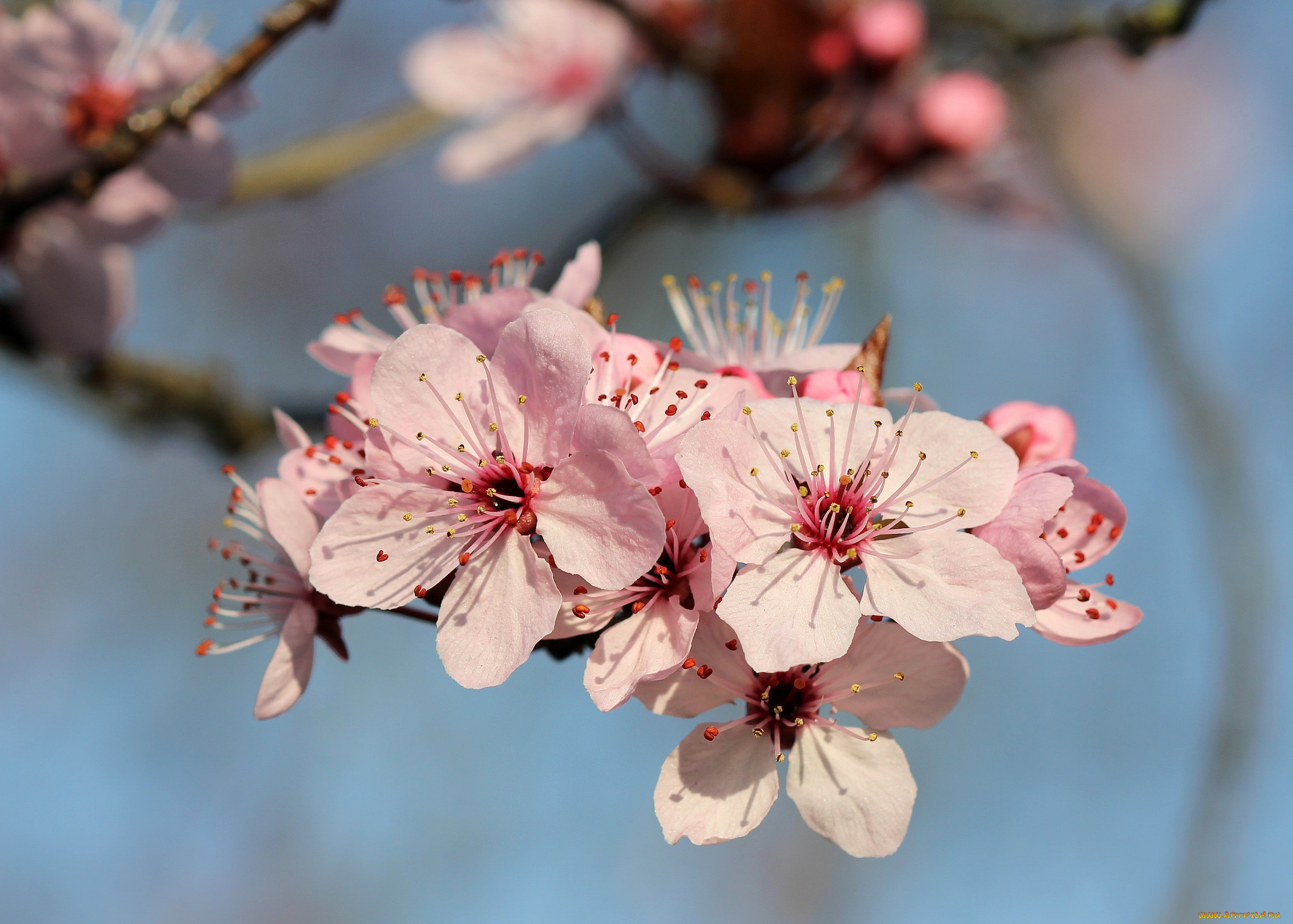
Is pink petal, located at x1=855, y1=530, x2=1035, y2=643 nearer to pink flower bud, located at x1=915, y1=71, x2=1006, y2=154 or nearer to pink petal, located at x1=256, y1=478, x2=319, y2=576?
pink petal, located at x1=256, y1=478, x2=319, y2=576

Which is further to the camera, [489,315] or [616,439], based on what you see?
[489,315]

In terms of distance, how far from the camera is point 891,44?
3.22 metres

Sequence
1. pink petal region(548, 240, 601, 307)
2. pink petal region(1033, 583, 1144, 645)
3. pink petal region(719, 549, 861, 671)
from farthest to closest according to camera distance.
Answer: pink petal region(548, 240, 601, 307), pink petal region(1033, 583, 1144, 645), pink petal region(719, 549, 861, 671)

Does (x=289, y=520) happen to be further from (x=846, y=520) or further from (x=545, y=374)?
(x=846, y=520)

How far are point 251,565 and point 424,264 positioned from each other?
4.35 m

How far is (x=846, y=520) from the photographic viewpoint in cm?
123

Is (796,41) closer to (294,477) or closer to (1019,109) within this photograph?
(1019,109)

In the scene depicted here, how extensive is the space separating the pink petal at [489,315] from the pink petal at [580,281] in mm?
103

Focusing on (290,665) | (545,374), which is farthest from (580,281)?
(290,665)

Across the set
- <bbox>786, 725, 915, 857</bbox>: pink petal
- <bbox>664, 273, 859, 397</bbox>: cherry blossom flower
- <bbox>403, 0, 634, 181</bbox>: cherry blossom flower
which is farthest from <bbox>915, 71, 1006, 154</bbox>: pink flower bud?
<bbox>786, 725, 915, 857</bbox>: pink petal

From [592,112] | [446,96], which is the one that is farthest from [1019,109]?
[446,96]

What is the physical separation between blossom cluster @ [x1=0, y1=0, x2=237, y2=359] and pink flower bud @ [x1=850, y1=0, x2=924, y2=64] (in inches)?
78.8

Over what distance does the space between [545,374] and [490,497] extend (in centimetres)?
19

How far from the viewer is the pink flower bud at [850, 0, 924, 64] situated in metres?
3.20
